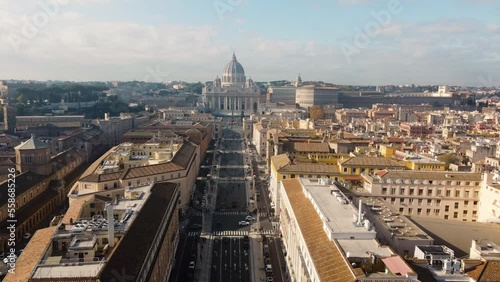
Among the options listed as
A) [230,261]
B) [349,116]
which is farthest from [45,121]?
[349,116]

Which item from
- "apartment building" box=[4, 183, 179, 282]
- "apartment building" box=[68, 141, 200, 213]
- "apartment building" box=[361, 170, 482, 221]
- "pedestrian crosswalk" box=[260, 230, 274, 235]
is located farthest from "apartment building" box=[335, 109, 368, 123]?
"apartment building" box=[4, 183, 179, 282]

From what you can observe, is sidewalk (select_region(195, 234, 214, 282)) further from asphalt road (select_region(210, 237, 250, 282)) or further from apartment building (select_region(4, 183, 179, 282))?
apartment building (select_region(4, 183, 179, 282))

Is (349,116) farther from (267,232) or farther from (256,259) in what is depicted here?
(256,259)

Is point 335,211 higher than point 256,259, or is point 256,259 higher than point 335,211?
point 335,211

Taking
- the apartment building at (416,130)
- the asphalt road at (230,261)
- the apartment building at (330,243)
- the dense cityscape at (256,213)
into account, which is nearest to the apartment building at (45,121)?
the dense cityscape at (256,213)

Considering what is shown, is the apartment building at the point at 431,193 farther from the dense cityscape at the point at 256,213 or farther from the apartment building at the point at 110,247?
the apartment building at the point at 110,247

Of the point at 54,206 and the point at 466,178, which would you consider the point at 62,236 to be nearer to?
the point at 54,206

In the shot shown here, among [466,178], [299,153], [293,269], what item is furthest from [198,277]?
[299,153]
